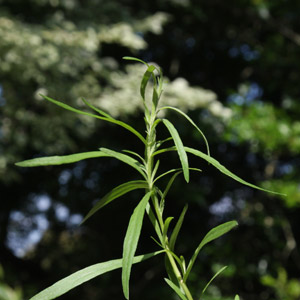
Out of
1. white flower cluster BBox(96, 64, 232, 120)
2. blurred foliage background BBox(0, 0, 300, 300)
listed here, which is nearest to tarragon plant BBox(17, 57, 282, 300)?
blurred foliage background BBox(0, 0, 300, 300)

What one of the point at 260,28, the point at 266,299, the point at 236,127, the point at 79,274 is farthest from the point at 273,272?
the point at 79,274

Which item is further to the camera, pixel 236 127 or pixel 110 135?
pixel 110 135

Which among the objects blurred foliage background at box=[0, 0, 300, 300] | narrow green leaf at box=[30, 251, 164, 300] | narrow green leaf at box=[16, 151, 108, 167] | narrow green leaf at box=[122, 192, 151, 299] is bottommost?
blurred foliage background at box=[0, 0, 300, 300]

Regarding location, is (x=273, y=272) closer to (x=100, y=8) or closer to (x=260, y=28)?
(x=260, y=28)

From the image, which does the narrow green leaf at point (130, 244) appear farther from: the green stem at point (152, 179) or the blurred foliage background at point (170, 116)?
the blurred foliage background at point (170, 116)

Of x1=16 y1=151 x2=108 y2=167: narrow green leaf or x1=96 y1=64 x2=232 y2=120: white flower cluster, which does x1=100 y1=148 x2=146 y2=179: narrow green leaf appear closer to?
x1=16 y1=151 x2=108 y2=167: narrow green leaf

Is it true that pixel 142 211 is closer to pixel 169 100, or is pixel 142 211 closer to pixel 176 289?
pixel 176 289

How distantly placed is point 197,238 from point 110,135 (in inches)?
61.3

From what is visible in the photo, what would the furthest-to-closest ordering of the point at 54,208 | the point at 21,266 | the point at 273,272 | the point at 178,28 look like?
the point at 54,208 → the point at 21,266 → the point at 178,28 → the point at 273,272

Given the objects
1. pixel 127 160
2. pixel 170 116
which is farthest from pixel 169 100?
pixel 127 160

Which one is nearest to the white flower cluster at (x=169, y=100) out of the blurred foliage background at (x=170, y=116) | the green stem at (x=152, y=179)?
the blurred foliage background at (x=170, y=116)

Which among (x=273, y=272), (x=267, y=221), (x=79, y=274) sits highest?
(x=79, y=274)

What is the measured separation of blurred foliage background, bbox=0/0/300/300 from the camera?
358 centimetres

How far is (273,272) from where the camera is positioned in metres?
4.56
